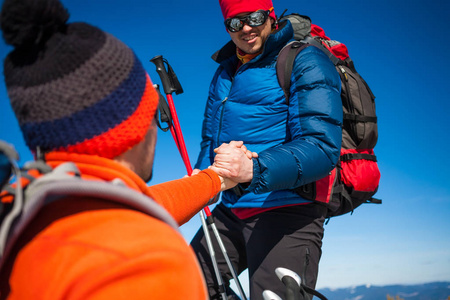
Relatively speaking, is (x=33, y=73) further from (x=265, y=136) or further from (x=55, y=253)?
(x=265, y=136)

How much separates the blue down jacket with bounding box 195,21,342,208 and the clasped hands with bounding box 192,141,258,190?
0.22ft

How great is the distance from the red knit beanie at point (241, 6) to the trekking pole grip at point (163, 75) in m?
0.80

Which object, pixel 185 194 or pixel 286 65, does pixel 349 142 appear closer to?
pixel 286 65

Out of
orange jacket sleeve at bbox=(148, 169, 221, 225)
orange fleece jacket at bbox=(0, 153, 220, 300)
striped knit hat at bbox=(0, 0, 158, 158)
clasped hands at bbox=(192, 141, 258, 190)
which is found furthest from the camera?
clasped hands at bbox=(192, 141, 258, 190)

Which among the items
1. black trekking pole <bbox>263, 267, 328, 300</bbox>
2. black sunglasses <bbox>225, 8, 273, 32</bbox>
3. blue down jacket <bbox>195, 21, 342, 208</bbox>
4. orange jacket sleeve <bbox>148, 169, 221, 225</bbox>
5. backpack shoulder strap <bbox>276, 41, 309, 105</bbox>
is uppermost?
black sunglasses <bbox>225, 8, 273, 32</bbox>

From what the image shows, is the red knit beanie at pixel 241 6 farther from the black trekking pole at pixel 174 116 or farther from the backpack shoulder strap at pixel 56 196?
the backpack shoulder strap at pixel 56 196

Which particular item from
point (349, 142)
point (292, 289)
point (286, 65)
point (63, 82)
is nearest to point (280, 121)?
point (286, 65)

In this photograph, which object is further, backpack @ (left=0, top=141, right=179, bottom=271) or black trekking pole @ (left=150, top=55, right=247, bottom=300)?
black trekking pole @ (left=150, top=55, right=247, bottom=300)

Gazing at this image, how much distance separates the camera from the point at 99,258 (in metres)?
→ 1.12

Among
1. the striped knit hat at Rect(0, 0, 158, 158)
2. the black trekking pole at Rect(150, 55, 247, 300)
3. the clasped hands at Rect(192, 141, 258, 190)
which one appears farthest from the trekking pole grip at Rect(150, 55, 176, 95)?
the striped knit hat at Rect(0, 0, 158, 158)

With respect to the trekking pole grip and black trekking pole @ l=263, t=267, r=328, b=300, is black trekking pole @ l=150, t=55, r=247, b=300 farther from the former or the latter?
black trekking pole @ l=263, t=267, r=328, b=300

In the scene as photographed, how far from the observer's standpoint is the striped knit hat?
1.40 metres

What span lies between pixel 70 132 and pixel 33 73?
223 mm

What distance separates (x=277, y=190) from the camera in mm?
3348
